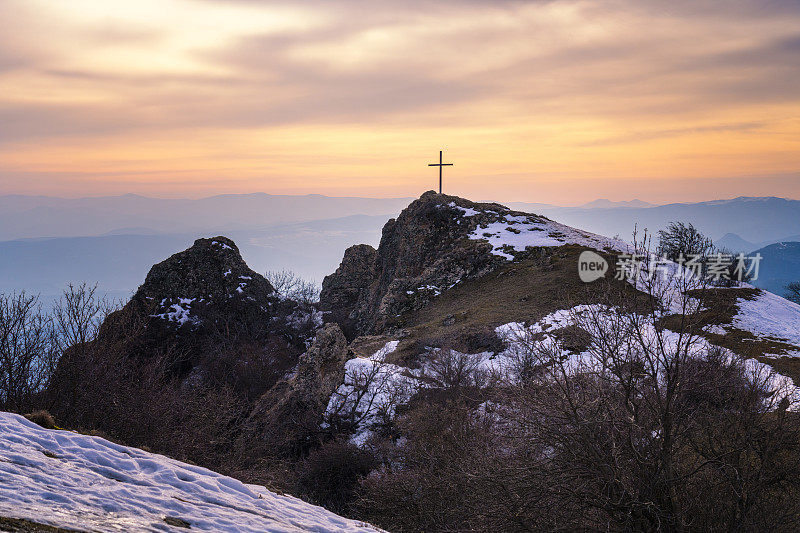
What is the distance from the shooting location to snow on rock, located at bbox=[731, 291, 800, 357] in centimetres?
2720

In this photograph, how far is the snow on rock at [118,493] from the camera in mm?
7039

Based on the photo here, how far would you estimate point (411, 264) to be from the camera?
153 ft

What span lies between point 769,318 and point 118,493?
3188 centimetres

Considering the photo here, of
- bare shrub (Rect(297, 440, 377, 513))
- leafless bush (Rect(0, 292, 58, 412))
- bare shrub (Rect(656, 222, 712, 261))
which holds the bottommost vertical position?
bare shrub (Rect(297, 440, 377, 513))

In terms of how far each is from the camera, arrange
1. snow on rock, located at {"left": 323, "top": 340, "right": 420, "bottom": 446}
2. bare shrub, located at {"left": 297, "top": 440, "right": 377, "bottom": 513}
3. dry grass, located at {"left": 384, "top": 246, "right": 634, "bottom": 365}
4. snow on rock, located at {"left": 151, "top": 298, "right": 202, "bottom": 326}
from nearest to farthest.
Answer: bare shrub, located at {"left": 297, "top": 440, "right": 377, "bottom": 513}
snow on rock, located at {"left": 323, "top": 340, "right": 420, "bottom": 446}
dry grass, located at {"left": 384, "top": 246, "right": 634, "bottom": 365}
snow on rock, located at {"left": 151, "top": 298, "right": 202, "bottom": 326}

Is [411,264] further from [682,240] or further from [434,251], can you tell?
[682,240]

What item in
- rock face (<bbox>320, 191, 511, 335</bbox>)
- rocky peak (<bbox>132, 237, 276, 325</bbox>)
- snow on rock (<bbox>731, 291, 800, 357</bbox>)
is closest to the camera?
snow on rock (<bbox>731, 291, 800, 357</bbox>)

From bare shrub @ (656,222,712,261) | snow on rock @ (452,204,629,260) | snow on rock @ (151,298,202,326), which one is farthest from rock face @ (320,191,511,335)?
bare shrub @ (656,222,712,261)

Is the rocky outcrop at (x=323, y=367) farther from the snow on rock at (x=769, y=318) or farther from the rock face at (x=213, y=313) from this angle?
the snow on rock at (x=769, y=318)

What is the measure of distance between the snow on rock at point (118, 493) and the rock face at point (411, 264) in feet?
83.7

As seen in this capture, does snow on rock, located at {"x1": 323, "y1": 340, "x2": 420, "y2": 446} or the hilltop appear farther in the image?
snow on rock, located at {"x1": 323, "y1": 340, "x2": 420, "y2": 446}

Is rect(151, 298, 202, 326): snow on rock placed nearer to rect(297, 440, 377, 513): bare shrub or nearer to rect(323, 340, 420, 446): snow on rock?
rect(323, 340, 420, 446): snow on rock

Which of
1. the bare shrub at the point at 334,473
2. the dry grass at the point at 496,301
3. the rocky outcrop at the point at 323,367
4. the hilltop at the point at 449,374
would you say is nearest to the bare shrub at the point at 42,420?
the hilltop at the point at 449,374

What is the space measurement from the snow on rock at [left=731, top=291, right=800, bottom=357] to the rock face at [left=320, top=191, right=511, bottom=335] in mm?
15336
